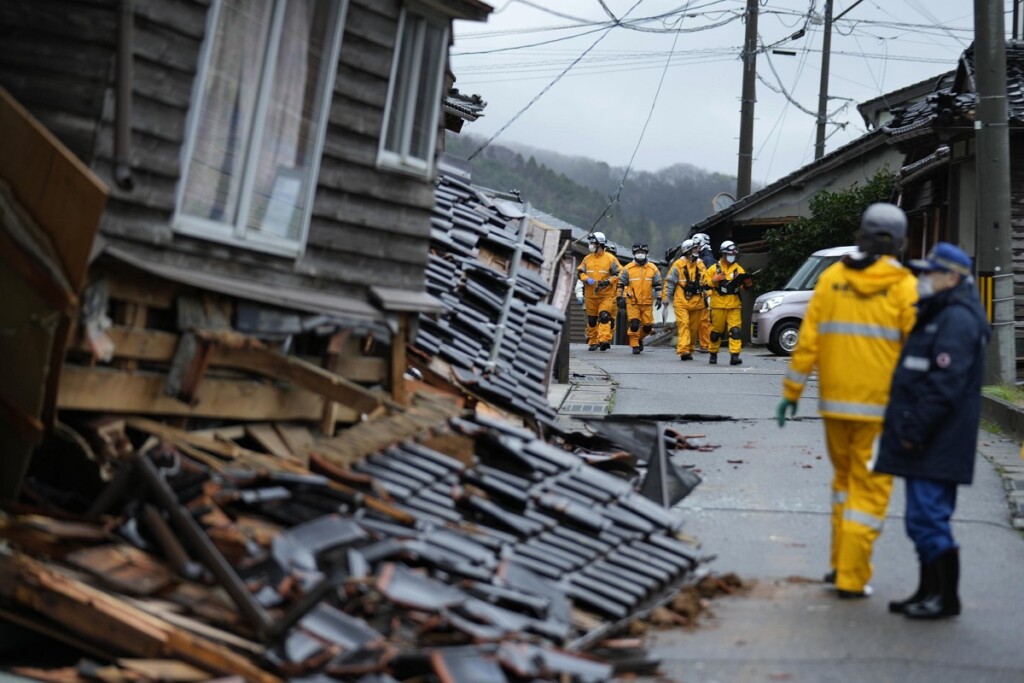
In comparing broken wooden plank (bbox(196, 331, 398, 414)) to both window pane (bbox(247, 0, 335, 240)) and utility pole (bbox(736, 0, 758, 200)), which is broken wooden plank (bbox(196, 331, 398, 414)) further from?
utility pole (bbox(736, 0, 758, 200))

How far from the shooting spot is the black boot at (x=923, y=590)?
7.23 metres

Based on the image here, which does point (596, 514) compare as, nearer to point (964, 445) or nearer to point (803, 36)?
point (964, 445)

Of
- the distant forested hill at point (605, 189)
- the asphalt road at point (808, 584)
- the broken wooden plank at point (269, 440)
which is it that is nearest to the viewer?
the asphalt road at point (808, 584)

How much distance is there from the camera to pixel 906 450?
23.8 ft

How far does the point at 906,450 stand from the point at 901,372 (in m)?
0.43

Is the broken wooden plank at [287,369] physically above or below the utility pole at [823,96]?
below

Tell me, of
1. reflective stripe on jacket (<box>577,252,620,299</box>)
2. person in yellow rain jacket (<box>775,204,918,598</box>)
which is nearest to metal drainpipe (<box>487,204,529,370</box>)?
person in yellow rain jacket (<box>775,204,918,598</box>)

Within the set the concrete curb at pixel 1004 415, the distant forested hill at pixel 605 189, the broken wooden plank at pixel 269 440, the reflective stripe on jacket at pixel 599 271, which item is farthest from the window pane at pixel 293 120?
the distant forested hill at pixel 605 189

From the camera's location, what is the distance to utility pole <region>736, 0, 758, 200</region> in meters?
34.5

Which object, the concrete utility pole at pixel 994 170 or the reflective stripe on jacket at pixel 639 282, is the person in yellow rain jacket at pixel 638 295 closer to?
the reflective stripe on jacket at pixel 639 282

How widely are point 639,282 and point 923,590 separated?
67.0 ft

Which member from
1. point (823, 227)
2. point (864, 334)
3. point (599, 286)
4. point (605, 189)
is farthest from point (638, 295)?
point (605, 189)

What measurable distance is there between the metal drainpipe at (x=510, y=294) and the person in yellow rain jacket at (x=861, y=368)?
4.70m

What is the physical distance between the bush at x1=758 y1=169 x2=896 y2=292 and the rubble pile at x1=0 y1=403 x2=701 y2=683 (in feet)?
85.7
